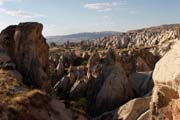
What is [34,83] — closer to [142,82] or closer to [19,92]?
[19,92]

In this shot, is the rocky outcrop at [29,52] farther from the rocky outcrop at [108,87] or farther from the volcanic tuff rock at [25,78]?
the rocky outcrop at [108,87]

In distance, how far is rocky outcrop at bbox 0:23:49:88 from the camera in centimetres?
3978

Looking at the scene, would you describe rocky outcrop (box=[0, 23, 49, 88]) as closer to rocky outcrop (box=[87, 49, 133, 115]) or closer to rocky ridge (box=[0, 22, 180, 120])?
rocky ridge (box=[0, 22, 180, 120])

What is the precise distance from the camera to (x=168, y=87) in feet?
23.9

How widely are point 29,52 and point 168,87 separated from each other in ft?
112

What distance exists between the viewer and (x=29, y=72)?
39.6 m

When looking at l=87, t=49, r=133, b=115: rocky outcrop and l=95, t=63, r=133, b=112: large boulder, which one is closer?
l=95, t=63, r=133, b=112: large boulder

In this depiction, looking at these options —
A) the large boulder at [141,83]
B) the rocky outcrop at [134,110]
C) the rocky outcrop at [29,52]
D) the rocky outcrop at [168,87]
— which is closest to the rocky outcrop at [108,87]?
the large boulder at [141,83]

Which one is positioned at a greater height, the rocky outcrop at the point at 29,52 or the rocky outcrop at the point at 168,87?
the rocky outcrop at the point at 168,87

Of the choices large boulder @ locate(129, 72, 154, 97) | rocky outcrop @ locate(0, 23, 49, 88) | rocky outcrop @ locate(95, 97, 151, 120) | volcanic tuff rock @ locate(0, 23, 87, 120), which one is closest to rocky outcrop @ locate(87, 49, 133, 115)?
large boulder @ locate(129, 72, 154, 97)

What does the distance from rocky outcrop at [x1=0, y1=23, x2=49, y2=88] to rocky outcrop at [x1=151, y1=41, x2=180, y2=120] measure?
31.6m

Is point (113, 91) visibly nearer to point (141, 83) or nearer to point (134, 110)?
point (141, 83)

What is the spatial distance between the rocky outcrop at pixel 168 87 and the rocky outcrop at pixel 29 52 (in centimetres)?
3157

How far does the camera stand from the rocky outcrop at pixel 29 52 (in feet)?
131
